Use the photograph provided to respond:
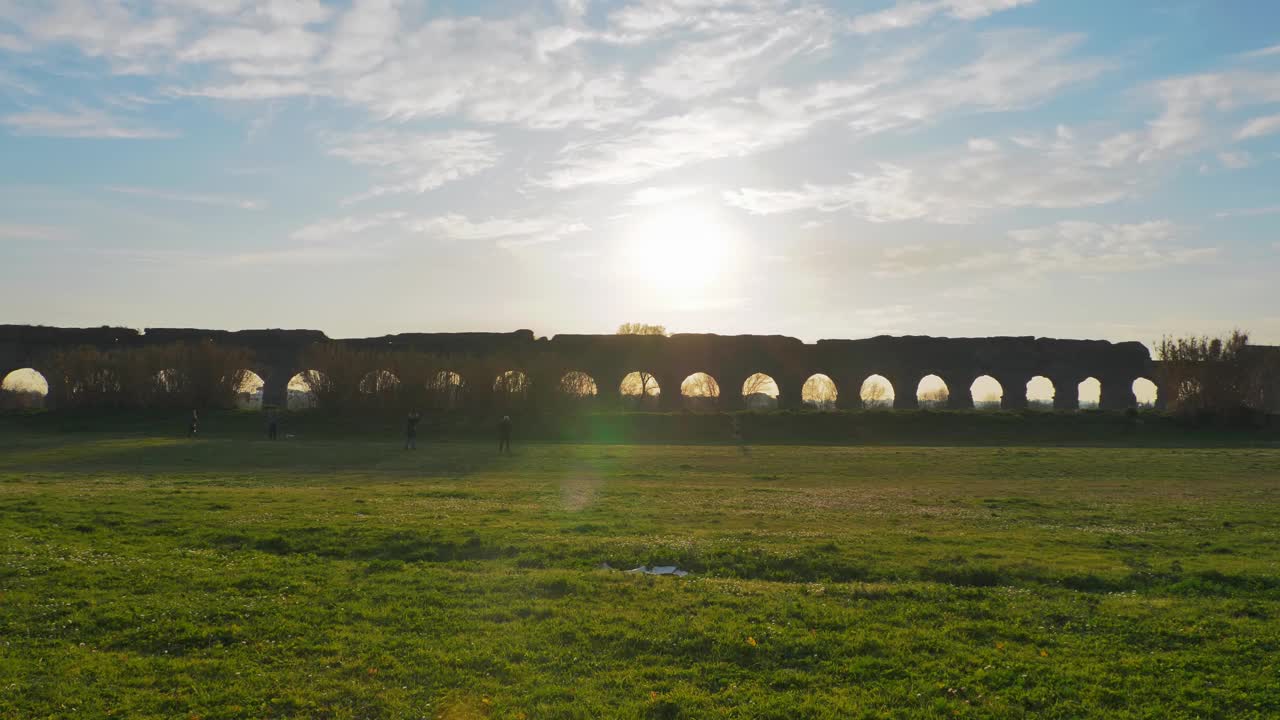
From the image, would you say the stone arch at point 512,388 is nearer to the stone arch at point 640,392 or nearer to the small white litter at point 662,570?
the stone arch at point 640,392

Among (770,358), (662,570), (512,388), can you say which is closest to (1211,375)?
(770,358)

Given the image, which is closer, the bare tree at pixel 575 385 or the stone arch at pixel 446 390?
the stone arch at pixel 446 390

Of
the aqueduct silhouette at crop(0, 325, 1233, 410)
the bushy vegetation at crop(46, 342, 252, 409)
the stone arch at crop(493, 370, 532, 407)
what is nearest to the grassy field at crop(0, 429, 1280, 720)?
the stone arch at crop(493, 370, 532, 407)

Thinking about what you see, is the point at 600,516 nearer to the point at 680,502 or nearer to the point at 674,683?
the point at 680,502

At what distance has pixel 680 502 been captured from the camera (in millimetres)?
14094

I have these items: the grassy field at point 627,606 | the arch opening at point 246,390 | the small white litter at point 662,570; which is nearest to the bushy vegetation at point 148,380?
the arch opening at point 246,390

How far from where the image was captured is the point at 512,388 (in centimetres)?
3894

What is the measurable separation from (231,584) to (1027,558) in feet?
23.9

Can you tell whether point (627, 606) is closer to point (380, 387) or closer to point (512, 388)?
point (512, 388)

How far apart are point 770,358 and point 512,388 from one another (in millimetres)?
13316

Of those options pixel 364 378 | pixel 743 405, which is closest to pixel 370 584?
pixel 364 378

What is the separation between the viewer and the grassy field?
17.9ft

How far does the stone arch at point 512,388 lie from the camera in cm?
3869

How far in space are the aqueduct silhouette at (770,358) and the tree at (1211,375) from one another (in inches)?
195
